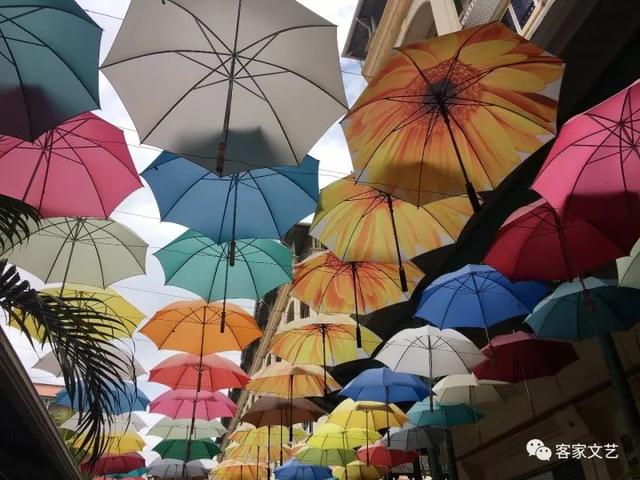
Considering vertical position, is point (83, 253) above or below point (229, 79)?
above

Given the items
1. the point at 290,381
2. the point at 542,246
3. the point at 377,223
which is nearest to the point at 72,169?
the point at 377,223

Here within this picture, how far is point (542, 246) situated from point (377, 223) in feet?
7.67

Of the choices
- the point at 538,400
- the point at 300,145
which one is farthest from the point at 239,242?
the point at 538,400

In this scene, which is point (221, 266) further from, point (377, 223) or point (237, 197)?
point (377, 223)

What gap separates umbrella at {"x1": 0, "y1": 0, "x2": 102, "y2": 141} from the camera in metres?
4.20

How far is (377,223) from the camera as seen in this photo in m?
7.62

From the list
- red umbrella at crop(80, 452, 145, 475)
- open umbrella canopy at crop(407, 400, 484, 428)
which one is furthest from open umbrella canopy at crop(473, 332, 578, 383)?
red umbrella at crop(80, 452, 145, 475)

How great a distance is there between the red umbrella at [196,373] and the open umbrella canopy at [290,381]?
41 centimetres

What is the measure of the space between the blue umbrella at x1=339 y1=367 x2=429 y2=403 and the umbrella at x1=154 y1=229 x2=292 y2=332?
256 cm

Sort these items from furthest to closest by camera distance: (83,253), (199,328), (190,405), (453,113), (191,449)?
(191,449) < (190,405) < (199,328) < (83,253) < (453,113)

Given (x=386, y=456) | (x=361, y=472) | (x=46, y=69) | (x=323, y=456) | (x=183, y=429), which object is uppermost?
(x=46, y=69)

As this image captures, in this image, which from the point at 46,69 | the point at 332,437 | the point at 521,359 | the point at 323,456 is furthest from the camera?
the point at 323,456

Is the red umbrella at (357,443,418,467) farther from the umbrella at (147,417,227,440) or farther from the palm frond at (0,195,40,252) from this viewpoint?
the palm frond at (0,195,40,252)

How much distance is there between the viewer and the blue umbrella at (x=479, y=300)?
25.8 ft
